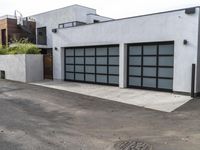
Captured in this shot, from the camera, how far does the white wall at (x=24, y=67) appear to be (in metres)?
16.1

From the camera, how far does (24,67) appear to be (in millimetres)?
16141

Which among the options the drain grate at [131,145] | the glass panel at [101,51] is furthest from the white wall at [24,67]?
the drain grate at [131,145]

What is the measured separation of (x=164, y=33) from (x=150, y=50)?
119 cm

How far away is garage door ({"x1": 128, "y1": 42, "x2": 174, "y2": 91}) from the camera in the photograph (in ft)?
37.1

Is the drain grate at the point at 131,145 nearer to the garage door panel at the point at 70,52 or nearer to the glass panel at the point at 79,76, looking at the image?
the glass panel at the point at 79,76

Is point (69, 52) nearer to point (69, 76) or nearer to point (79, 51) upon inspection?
point (79, 51)

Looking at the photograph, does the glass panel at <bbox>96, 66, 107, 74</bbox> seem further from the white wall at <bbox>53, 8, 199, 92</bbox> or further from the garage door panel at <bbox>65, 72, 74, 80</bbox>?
the garage door panel at <bbox>65, 72, 74, 80</bbox>

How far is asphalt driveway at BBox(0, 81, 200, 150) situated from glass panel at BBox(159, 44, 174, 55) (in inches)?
116

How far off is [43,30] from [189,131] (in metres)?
23.5

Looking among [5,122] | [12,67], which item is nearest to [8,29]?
[12,67]

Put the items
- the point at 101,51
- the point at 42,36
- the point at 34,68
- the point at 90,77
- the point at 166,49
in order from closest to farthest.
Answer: the point at 166,49
the point at 101,51
the point at 90,77
the point at 34,68
the point at 42,36

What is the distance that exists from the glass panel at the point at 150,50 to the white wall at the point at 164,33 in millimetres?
374

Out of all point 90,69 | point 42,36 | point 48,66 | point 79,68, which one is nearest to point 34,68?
point 48,66

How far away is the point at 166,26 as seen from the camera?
36.1 ft
